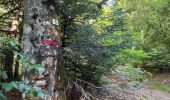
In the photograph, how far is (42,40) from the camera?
4801 millimetres

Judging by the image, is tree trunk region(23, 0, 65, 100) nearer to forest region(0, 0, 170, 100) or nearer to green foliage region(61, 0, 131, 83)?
forest region(0, 0, 170, 100)

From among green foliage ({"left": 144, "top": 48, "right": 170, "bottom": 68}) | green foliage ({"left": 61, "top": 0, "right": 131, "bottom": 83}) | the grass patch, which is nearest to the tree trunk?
green foliage ({"left": 61, "top": 0, "right": 131, "bottom": 83})

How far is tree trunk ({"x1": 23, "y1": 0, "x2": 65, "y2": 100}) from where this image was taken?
4.78 m

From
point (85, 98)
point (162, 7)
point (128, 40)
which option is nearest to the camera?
point (85, 98)

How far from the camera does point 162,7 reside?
56.3ft

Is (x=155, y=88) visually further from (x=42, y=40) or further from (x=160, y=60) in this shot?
(x=42, y=40)

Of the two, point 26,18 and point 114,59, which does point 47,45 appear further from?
point 114,59

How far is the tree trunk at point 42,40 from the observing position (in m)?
4.78

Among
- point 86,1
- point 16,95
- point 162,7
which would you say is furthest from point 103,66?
point 162,7

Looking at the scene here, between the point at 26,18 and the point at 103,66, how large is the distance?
2.59 metres

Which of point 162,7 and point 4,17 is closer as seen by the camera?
point 4,17

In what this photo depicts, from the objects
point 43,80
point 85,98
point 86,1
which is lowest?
point 85,98

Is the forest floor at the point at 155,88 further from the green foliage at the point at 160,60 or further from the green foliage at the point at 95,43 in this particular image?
the green foliage at the point at 95,43

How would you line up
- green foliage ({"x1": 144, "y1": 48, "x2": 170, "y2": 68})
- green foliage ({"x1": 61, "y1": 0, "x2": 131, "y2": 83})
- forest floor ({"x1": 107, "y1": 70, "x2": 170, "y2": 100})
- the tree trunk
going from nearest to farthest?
the tree trunk
green foliage ({"x1": 61, "y1": 0, "x2": 131, "y2": 83})
forest floor ({"x1": 107, "y1": 70, "x2": 170, "y2": 100})
green foliage ({"x1": 144, "y1": 48, "x2": 170, "y2": 68})
